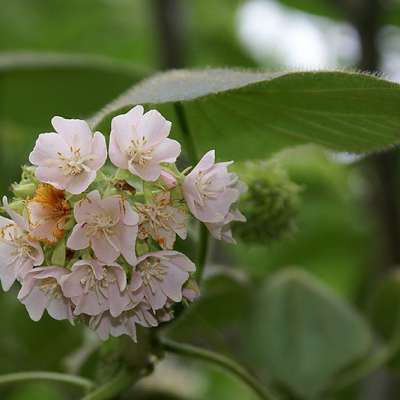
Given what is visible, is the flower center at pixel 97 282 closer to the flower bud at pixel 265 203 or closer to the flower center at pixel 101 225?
the flower center at pixel 101 225

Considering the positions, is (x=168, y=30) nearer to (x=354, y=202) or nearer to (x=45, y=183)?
(x=354, y=202)

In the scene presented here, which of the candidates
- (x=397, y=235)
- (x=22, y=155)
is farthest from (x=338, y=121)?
(x=22, y=155)

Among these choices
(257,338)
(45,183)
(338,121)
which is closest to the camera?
(45,183)

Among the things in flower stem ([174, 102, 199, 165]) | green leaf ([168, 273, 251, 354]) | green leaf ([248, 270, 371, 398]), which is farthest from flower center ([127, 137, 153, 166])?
green leaf ([248, 270, 371, 398])

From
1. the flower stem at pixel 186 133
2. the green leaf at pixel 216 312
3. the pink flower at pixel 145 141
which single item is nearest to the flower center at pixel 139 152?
the pink flower at pixel 145 141

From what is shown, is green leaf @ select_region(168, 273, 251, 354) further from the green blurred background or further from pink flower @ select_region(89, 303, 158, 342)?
pink flower @ select_region(89, 303, 158, 342)
